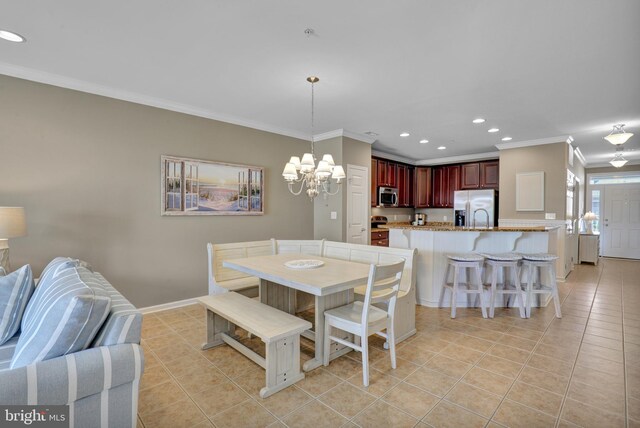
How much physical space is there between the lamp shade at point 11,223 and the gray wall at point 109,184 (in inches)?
23.2

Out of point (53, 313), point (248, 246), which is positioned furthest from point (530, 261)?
point (53, 313)

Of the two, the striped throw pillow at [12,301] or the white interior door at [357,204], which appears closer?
the striped throw pillow at [12,301]

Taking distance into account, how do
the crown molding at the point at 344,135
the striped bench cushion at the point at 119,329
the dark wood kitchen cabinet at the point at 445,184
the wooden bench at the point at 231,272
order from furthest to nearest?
the dark wood kitchen cabinet at the point at 445,184 → the crown molding at the point at 344,135 → the wooden bench at the point at 231,272 → the striped bench cushion at the point at 119,329

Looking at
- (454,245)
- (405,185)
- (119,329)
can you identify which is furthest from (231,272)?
(405,185)

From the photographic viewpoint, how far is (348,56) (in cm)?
265

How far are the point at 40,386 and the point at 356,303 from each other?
6.75ft

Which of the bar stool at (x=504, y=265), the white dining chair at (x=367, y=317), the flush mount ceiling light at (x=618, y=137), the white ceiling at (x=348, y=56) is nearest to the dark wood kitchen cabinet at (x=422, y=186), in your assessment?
the white ceiling at (x=348, y=56)

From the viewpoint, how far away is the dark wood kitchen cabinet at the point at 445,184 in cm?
713

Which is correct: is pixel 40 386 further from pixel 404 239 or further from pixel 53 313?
pixel 404 239

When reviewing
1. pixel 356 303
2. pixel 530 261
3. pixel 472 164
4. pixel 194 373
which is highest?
pixel 472 164

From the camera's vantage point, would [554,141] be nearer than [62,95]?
No

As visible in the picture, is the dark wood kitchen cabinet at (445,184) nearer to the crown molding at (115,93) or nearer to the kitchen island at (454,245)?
the kitchen island at (454,245)

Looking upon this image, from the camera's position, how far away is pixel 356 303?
2.69 metres

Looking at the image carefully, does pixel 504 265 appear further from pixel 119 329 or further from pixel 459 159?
pixel 459 159
